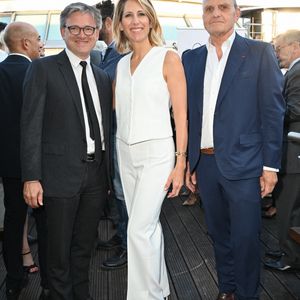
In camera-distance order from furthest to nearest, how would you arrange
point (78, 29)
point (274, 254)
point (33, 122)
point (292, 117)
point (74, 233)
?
point (274, 254)
point (292, 117)
point (74, 233)
point (78, 29)
point (33, 122)

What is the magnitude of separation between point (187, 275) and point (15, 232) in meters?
1.32

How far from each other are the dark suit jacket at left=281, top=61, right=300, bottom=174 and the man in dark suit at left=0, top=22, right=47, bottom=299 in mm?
1856

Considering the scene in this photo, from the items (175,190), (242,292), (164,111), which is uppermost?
(164,111)

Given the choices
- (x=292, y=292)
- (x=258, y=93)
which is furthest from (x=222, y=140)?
(x=292, y=292)

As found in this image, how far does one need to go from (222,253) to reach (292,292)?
702mm

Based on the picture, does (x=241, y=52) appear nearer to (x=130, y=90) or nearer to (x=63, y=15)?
(x=130, y=90)

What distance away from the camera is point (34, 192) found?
2.22 m

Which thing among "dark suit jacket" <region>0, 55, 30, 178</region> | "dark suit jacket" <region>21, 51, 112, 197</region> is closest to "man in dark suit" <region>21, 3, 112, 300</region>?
"dark suit jacket" <region>21, 51, 112, 197</region>

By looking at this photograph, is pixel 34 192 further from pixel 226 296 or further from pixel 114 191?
pixel 226 296

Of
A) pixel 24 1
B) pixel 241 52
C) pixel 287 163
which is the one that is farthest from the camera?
pixel 24 1

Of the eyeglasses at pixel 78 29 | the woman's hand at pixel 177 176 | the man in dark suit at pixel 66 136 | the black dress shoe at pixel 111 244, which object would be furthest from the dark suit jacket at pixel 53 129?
the black dress shoe at pixel 111 244

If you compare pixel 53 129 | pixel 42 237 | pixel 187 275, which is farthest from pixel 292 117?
pixel 42 237

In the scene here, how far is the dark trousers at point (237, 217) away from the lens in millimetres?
2441

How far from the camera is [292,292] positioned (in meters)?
2.98
